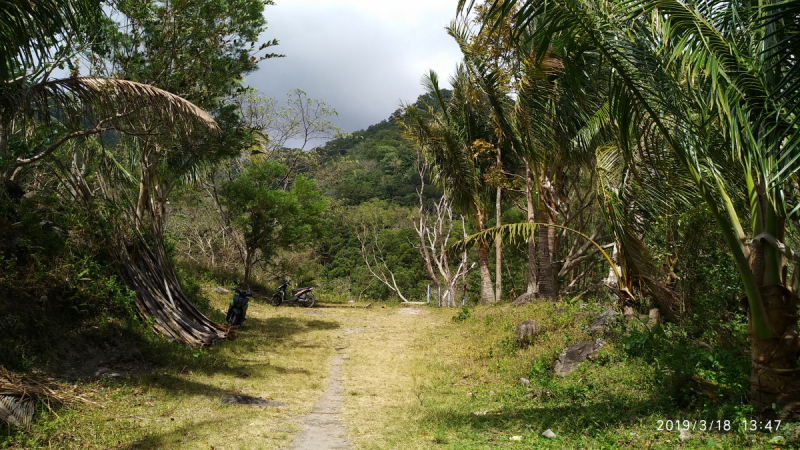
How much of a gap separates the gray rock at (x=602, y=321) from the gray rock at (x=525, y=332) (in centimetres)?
100

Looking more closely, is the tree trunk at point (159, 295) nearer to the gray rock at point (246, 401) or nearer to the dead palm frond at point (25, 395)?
the gray rock at point (246, 401)

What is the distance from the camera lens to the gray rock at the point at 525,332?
854 centimetres

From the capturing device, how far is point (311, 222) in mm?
19031

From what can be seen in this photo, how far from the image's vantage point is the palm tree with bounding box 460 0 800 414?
13.0ft

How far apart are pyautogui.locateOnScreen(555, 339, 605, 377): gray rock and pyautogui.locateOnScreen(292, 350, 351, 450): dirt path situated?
3.22 meters

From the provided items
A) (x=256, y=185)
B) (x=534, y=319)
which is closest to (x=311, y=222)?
(x=256, y=185)

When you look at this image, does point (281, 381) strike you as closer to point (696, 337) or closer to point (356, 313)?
point (696, 337)

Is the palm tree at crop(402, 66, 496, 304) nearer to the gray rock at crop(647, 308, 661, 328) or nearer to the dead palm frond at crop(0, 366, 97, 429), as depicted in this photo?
the gray rock at crop(647, 308, 661, 328)

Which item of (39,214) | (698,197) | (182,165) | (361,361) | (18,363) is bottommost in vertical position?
(361,361)

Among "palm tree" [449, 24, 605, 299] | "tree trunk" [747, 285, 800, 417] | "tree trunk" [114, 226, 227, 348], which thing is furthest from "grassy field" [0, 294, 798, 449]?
"palm tree" [449, 24, 605, 299]

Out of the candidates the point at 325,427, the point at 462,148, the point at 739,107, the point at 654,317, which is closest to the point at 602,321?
the point at 654,317

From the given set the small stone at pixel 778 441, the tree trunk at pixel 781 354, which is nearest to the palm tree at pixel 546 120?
the tree trunk at pixel 781 354

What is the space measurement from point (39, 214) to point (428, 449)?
21.3 ft

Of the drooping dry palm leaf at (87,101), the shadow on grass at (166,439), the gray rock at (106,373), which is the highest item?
the drooping dry palm leaf at (87,101)
